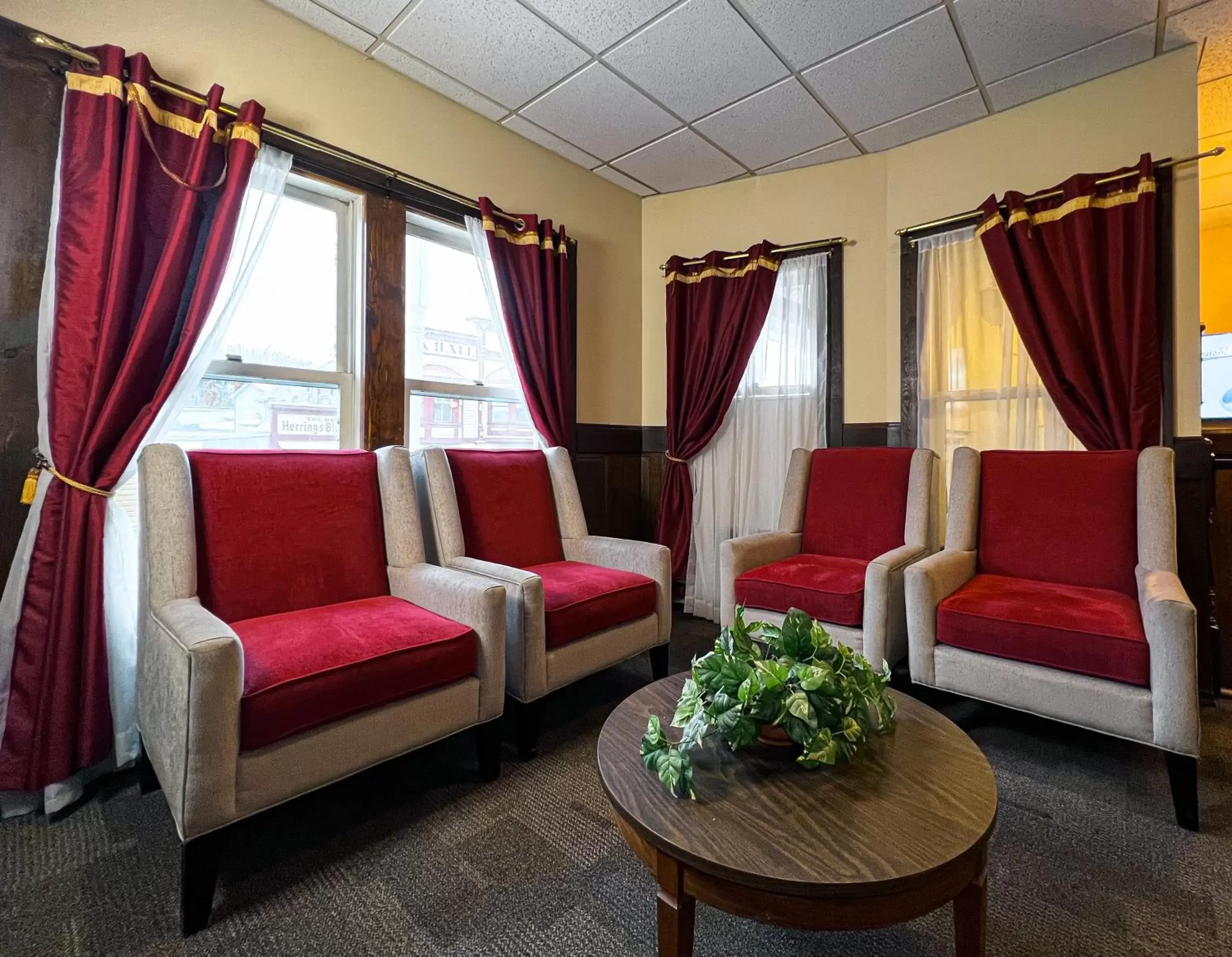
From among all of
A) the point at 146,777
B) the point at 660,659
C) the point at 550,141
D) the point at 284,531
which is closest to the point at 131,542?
the point at 284,531

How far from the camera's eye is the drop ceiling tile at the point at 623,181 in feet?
11.4

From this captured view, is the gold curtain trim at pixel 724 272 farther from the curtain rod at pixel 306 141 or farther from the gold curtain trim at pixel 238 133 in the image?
the gold curtain trim at pixel 238 133

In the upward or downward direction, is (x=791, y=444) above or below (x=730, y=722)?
above

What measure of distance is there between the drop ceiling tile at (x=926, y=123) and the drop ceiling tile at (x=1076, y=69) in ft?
0.25

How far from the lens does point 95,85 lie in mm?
1744

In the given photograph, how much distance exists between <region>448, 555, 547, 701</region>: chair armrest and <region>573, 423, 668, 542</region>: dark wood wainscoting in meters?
1.51

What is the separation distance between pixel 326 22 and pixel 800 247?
253 centimetres

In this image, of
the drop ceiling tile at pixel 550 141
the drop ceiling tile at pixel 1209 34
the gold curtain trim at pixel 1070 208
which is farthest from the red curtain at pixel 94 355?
the drop ceiling tile at pixel 1209 34

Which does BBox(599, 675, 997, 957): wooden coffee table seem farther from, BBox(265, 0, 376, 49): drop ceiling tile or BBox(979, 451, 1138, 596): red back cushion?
BBox(265, 0, 376, 49): drop ceiling tile

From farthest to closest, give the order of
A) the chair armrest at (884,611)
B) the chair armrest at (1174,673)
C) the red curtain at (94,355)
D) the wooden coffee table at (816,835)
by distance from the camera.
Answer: the chair armrest at (884,611) → the red curtain at (94,355) → the chair armrest at (1174,673) → the wooden coffee table at (816,835)

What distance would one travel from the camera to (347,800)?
1.70 m

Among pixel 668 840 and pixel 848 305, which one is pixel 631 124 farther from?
pixel 668 840

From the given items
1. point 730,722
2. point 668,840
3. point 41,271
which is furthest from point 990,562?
point 41,271

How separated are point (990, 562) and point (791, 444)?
1258 millimetres
